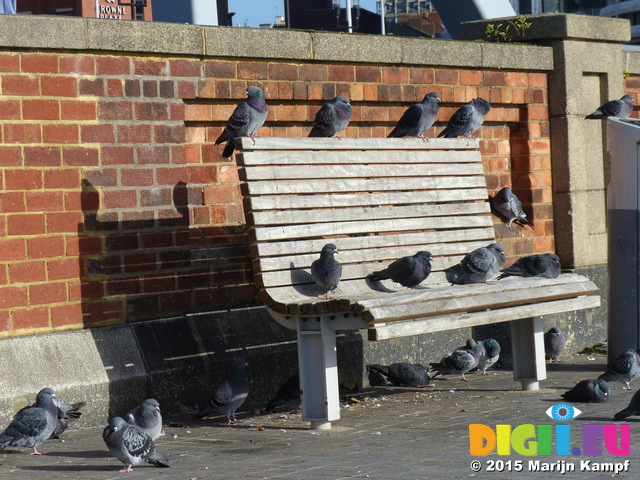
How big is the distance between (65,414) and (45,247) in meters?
1.08

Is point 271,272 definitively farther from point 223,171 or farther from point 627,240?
point 627,240

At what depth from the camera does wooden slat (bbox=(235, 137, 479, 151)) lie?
23.5 ft

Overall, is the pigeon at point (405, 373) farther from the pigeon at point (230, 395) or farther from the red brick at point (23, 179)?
the red brick at point (23, 179)

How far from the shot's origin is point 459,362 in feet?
27.9

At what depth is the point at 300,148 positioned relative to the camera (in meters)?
7.43

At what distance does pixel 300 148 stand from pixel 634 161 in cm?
253

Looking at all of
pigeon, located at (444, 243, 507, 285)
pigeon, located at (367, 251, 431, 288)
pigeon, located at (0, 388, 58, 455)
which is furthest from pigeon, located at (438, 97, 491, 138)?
pigeon, located at (0, 388, 58, 455)

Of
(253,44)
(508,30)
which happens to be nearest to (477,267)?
(253,44)

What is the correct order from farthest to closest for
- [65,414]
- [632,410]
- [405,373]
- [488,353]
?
1. [488,353]
2. [405,373]
3. [65,414]
4. [632,410]

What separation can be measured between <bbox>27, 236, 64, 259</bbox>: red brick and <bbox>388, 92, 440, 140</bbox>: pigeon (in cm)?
257

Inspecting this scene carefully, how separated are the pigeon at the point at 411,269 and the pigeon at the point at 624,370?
1.46m

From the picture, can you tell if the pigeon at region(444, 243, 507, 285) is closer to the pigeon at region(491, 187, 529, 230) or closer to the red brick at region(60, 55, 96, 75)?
the pigeon at region(491, 187, 529, 230)

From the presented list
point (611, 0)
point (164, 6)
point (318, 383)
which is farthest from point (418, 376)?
point (611, 0)

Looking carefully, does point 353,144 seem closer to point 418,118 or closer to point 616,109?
point 418,118
